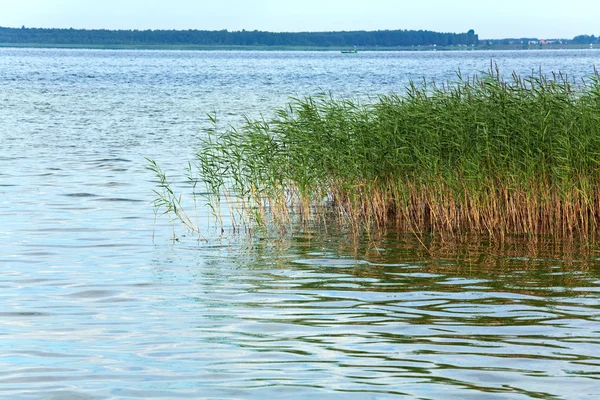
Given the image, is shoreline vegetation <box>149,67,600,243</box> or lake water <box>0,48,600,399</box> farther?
shoreline vegetation <box>149,67,600,243</box>

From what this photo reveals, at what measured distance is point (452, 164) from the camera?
1446cm

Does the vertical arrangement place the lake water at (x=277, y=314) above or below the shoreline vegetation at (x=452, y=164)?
below

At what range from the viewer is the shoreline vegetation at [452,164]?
543 inches

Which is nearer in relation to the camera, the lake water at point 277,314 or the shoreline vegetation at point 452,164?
the lake water at point 277,314

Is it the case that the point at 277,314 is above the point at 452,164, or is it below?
below

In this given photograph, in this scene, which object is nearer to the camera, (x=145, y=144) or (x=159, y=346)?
(x=159, y=346)

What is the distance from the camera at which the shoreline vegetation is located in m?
13.8

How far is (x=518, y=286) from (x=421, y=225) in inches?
167

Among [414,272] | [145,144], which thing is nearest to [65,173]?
[145,144]

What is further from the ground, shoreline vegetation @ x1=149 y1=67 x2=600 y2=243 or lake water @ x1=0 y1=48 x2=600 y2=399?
shoreline vegetation @ x1=149 y1=67 x2=600 y2=243

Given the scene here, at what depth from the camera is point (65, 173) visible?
23484mm

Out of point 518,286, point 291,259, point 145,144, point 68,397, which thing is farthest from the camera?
point 145,144

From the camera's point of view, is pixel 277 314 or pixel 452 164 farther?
pixel 452 164

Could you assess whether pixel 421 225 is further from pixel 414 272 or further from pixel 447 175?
pixel 414 272
